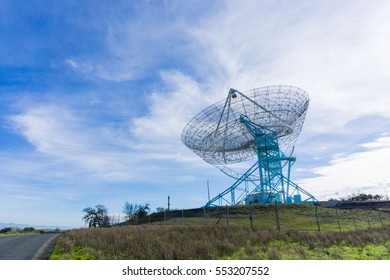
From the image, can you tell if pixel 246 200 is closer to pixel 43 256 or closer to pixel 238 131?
pixel 238 131

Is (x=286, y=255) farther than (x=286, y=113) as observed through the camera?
No

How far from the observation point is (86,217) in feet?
275

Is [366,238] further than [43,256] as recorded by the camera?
Yes

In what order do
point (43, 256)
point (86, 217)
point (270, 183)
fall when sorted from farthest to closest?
point (86, 217) → point (270, 183) → point (43, 256)

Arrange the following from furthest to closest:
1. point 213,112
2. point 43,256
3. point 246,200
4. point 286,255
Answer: point 246,200
point 213,112
point 43,256
point 286,255

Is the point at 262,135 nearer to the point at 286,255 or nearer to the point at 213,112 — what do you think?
the point at 213,112

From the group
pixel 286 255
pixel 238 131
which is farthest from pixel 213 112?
pixel 286 255

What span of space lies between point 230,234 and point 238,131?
25679 mm

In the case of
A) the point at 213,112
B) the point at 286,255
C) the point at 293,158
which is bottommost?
the point at 286,255

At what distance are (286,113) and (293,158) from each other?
12483 millimetres

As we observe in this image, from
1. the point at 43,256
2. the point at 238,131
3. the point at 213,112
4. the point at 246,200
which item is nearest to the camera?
the point at 43,256

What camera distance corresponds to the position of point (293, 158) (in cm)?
4450

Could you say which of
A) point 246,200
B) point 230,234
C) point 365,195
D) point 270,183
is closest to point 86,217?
point 246,200

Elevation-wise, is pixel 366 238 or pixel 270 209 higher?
pixel 270 209
